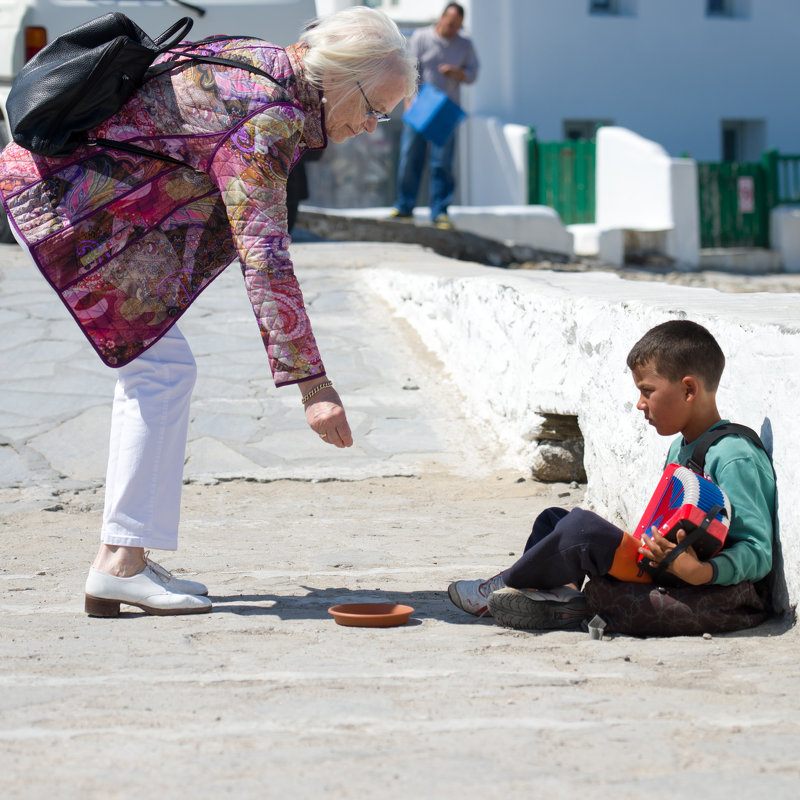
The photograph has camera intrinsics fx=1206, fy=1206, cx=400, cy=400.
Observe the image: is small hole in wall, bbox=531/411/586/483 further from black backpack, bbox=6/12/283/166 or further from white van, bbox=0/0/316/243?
white van, bbox=0/0/316/243

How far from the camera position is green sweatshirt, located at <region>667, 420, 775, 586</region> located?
280cm

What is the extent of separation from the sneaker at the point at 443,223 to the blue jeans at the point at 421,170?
0.08 meters

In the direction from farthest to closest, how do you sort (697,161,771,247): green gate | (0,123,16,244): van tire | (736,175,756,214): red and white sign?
1. (736,175,756,214): red and white sign
2. (697,161,771,247): green gate
3. (0,123,16,244): van tire

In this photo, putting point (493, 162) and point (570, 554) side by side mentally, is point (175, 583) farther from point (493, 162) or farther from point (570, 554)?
point (493, 162)

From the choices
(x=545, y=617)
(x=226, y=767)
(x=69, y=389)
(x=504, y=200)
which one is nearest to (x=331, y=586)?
(x=545, y=617)

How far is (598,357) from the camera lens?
437 cm

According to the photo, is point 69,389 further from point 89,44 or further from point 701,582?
point 701,582

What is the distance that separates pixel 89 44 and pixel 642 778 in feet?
6.65

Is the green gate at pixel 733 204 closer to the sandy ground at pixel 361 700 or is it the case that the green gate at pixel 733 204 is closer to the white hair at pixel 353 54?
the sandy ground at pixel 361 700

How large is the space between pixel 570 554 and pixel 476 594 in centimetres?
34

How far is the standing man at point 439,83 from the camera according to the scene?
1131 centimetres

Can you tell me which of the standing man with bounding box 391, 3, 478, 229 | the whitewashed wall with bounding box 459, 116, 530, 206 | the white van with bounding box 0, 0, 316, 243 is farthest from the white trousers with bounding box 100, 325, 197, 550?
the whitewashed wall with bounding box 459, 116, 530, 206

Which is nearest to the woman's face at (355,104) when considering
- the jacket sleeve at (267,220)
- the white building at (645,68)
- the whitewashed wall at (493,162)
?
the jacket sleeve at (267,220)

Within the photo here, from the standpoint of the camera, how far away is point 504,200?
16875 millimetres
